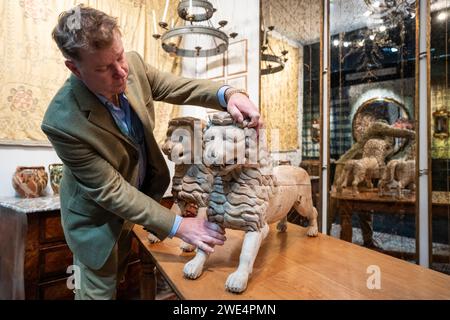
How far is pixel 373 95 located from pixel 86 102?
1.61 meters

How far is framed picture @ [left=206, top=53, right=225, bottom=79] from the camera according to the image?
9.31 feet

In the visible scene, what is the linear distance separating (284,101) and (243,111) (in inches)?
54.6

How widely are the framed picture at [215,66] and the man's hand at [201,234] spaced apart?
220 cm

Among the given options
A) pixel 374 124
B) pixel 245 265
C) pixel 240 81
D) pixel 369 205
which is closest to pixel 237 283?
pixel 245 265

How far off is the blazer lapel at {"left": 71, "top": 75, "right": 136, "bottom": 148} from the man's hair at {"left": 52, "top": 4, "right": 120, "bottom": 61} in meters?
0.13

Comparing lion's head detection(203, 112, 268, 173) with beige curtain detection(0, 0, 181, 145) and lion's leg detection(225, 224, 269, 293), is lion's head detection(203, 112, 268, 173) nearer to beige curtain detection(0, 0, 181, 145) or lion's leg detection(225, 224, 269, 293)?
lion's leg detection(225, 224, 269, 293)

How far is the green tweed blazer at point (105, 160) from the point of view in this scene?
2.70 ft

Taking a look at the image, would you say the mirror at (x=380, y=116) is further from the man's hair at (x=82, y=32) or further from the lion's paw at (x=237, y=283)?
the man's hair at (x=82, y=32)

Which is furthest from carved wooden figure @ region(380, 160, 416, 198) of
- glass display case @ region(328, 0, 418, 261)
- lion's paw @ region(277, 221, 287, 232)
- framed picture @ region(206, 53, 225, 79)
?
framed picture @ region(206, 53, 225, 79)

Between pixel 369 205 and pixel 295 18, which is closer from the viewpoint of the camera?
pixel 369 205

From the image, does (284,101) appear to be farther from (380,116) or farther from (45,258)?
(45,258)

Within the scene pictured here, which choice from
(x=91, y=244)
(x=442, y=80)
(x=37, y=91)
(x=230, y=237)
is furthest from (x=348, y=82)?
(x=37, y=91)

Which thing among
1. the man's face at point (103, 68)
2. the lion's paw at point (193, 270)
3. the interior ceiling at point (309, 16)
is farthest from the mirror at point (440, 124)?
the man's face at point (103, 68)

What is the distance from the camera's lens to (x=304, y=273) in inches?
34.4
